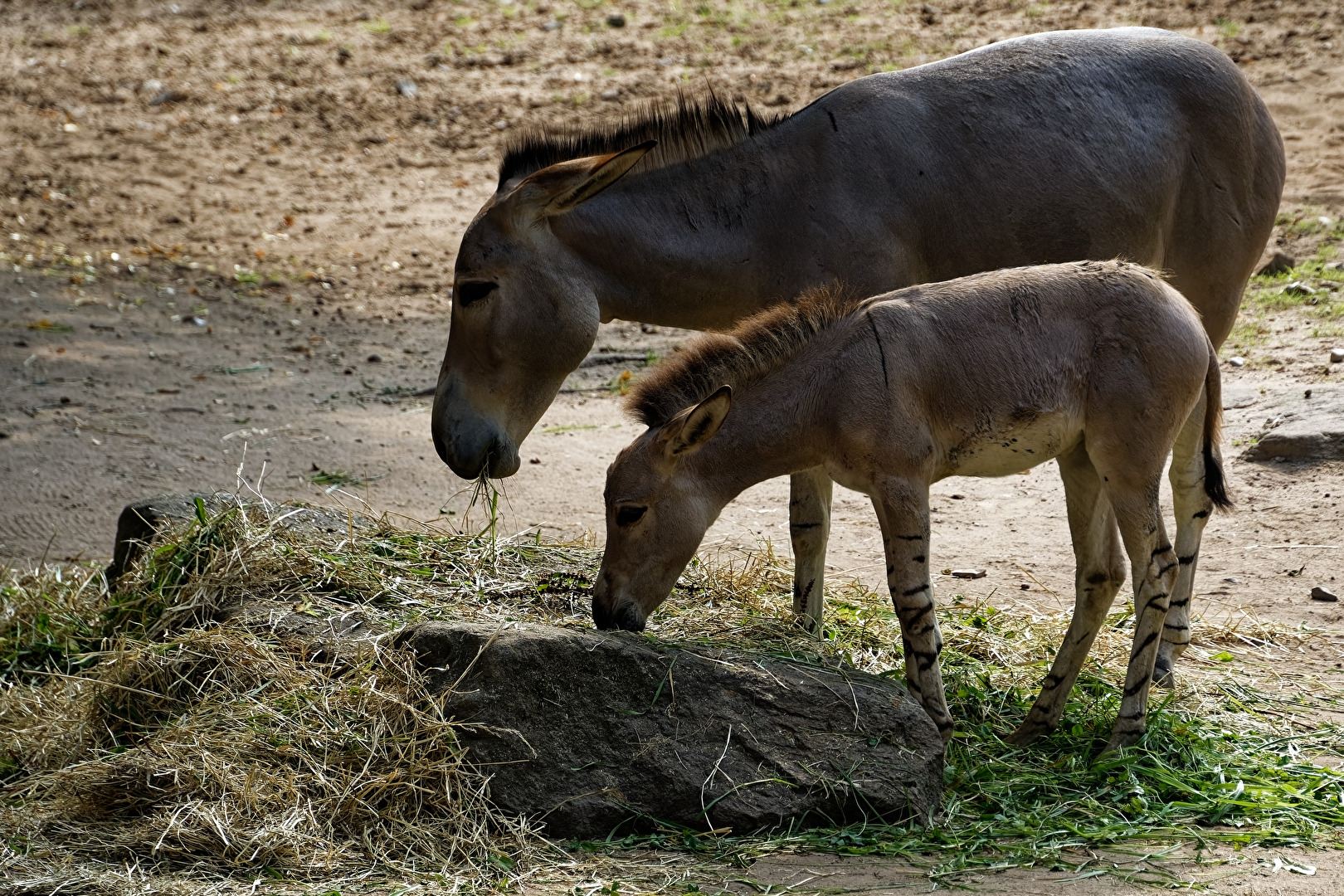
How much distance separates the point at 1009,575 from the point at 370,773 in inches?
154

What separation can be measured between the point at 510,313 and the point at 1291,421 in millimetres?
5064

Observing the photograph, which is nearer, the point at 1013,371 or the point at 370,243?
the point at 1013,371

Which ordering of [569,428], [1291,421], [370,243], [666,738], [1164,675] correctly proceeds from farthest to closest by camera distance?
[370,243] < [569,428] < [1291,421] < [1164,675] < [666,738]

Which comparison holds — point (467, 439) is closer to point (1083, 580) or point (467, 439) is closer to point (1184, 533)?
point (1083, 580)

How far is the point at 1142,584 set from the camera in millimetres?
5137

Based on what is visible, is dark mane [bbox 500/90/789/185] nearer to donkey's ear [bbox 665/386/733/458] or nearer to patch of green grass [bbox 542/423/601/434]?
donkey's ear [bbox 665/386/733/458]

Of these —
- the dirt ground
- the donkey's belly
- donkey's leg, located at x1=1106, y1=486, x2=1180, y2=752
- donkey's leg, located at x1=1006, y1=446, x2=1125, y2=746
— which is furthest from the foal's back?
the dirt ground

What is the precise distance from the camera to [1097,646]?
6152 mm

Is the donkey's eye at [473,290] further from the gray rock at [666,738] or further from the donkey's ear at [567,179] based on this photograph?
the gray rock at [666,738]

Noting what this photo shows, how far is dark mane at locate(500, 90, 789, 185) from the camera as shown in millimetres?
6094

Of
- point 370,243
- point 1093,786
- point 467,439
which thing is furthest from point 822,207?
point 370,243

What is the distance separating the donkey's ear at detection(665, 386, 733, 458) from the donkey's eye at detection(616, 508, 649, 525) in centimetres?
25

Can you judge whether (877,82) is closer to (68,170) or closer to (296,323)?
(296,323)

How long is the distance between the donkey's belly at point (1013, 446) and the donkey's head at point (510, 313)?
5.74 ft
